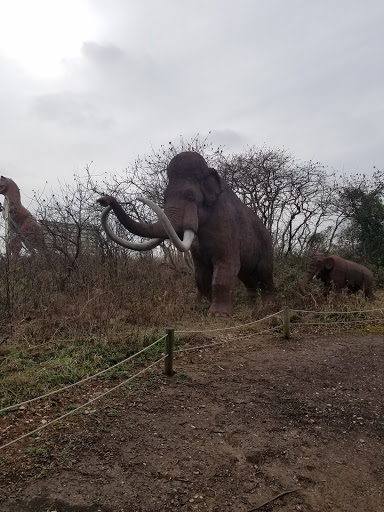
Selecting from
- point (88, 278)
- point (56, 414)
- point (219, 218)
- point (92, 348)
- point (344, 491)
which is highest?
point (219, 218)

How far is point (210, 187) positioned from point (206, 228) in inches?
24.5

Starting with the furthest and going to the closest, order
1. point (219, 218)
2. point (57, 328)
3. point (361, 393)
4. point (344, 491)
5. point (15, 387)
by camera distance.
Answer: point (219, 218) → point (57, 328) → point (361, 393) → point (15, 387) → point (344, 491)

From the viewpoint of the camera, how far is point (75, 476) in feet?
7.31

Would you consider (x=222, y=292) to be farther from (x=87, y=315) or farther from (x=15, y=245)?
(x=15, y=245)

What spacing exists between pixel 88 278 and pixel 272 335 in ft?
9.51

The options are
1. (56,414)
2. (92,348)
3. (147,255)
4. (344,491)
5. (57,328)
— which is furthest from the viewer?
(147,255)

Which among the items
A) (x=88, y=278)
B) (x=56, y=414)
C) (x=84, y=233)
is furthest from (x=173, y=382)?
(x=84, y=233)

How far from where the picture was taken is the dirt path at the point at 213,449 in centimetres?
208

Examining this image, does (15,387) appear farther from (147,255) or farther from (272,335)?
(147,255)

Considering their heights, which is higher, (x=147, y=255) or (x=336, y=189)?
(x=336, y=189)

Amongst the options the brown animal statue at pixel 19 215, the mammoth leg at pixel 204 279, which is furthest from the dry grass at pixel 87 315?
the brown animal statue at pixel 19 215

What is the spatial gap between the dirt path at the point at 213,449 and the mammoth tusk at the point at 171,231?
1.78m

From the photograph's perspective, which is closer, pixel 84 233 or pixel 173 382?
pixel 173 382

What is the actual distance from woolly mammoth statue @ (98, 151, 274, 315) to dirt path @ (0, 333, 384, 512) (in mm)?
2087
